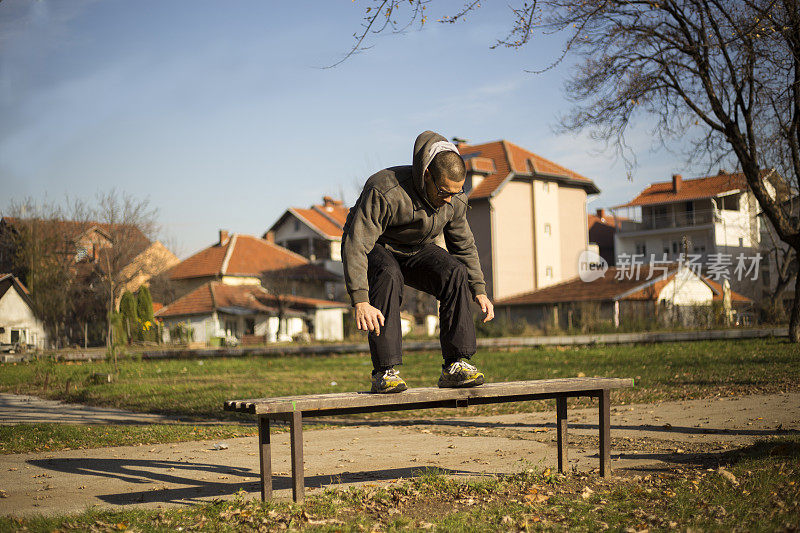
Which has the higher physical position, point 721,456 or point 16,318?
point 16,318

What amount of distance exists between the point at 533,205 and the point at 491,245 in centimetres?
509

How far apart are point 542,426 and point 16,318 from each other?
12.0 meters

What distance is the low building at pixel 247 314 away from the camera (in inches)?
1972

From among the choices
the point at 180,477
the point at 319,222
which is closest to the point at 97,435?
the point at 180,477

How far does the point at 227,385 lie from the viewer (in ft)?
47.4

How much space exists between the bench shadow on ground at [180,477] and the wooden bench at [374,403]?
851mm

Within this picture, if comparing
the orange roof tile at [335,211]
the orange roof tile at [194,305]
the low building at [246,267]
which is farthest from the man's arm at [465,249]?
the orange roof tile at [335,211]

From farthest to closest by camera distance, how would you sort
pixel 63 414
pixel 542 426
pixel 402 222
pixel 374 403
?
pixel 63 414 → pixel 542 426 → pixel 402 222 → pixel 374 403

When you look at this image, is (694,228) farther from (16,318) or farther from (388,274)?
(388,274)

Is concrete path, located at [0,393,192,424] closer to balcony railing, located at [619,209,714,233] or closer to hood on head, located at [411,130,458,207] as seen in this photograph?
hood on head, located at [411,130,458,207]

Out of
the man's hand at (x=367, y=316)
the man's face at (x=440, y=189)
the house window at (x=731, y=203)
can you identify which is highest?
the house window at (x=731, y=203)

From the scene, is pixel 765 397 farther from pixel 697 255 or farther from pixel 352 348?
pixel 697 255

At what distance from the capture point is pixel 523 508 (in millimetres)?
4316

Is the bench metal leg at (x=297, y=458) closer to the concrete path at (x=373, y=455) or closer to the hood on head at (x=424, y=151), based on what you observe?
the concrete path at (x=373, y=455)
